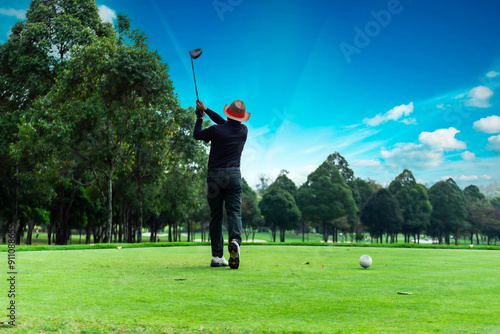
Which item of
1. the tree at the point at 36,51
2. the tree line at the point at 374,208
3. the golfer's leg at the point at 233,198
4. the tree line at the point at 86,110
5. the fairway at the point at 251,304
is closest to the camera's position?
the fairway at the point at 251,304

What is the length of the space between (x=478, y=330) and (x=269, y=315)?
1.44 meters

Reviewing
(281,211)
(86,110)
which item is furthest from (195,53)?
(281,211)

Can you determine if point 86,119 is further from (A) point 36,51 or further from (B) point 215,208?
(B) point 215,208

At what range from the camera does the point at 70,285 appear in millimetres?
4590

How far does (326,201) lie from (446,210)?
23.9 metres

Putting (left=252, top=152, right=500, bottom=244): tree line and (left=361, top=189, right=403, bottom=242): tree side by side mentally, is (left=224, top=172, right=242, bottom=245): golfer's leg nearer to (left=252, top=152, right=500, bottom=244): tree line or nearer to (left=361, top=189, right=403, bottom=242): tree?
(left=252, top=152, right=500, bottom=244): tree line

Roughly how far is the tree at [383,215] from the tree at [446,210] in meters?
10.5

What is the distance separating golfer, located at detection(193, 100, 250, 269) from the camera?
740cm

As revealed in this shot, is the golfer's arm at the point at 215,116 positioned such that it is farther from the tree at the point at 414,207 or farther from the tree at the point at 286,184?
the tree at the point at 286,184

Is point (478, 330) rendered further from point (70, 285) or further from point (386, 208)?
point (386, 208)

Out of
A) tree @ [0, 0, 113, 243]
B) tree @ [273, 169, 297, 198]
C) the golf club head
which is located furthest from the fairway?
tree @ [273, 169, 297, 198]

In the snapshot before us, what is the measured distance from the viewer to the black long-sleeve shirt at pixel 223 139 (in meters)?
7.47

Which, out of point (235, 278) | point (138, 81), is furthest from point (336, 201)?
point (235, 278)

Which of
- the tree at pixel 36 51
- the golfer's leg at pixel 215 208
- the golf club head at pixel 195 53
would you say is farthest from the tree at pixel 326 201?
the golfer's leg at pixel 215 208
